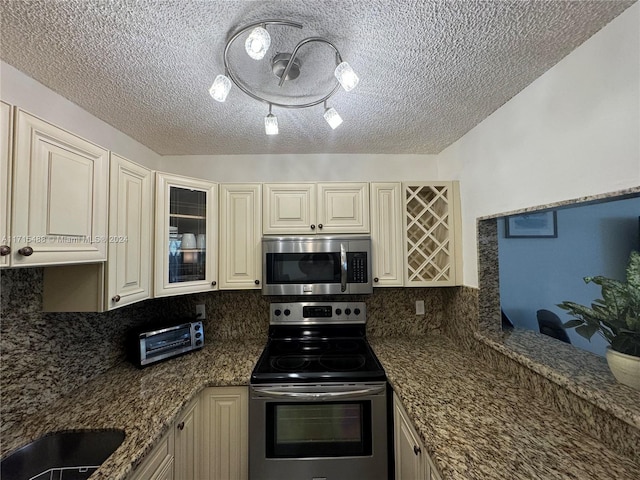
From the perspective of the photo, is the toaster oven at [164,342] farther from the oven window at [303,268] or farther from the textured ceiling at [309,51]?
the textured ceiling at [309,51]

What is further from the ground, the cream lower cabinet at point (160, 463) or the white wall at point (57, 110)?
the white wall at point (57, 110)

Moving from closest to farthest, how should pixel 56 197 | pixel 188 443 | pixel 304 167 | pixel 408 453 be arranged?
1. pixel 56 197
2. pixel 408 453
3. pixel 188 443
4. pixel 304 167

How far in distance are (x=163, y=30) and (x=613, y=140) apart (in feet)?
5.65

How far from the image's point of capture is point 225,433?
154 cm

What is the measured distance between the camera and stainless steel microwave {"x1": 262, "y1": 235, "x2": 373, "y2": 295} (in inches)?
75.9

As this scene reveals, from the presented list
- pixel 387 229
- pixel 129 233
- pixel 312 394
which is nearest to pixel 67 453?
pixel 129 233

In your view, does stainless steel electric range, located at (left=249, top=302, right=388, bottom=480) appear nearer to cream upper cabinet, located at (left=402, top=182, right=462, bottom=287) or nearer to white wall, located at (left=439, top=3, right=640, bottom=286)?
cream upper cabinet, located at (left=402, top=182, right=462, bottom=287)

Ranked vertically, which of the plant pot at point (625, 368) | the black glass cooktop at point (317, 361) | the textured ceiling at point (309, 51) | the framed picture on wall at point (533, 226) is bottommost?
the black glass cooktop at point (317, 361)

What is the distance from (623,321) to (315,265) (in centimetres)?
154

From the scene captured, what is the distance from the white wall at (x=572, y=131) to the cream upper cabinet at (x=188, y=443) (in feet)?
6.85

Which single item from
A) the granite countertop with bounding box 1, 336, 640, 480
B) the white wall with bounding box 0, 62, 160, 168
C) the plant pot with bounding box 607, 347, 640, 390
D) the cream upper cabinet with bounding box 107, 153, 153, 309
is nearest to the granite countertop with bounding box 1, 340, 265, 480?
the granite countertop with bounding box 1, 336, 640, 480

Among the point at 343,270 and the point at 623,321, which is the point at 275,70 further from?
the point at 623,321

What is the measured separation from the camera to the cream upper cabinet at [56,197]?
87cm

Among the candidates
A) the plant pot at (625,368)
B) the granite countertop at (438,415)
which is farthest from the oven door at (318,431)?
the plant pot at (625,368)
